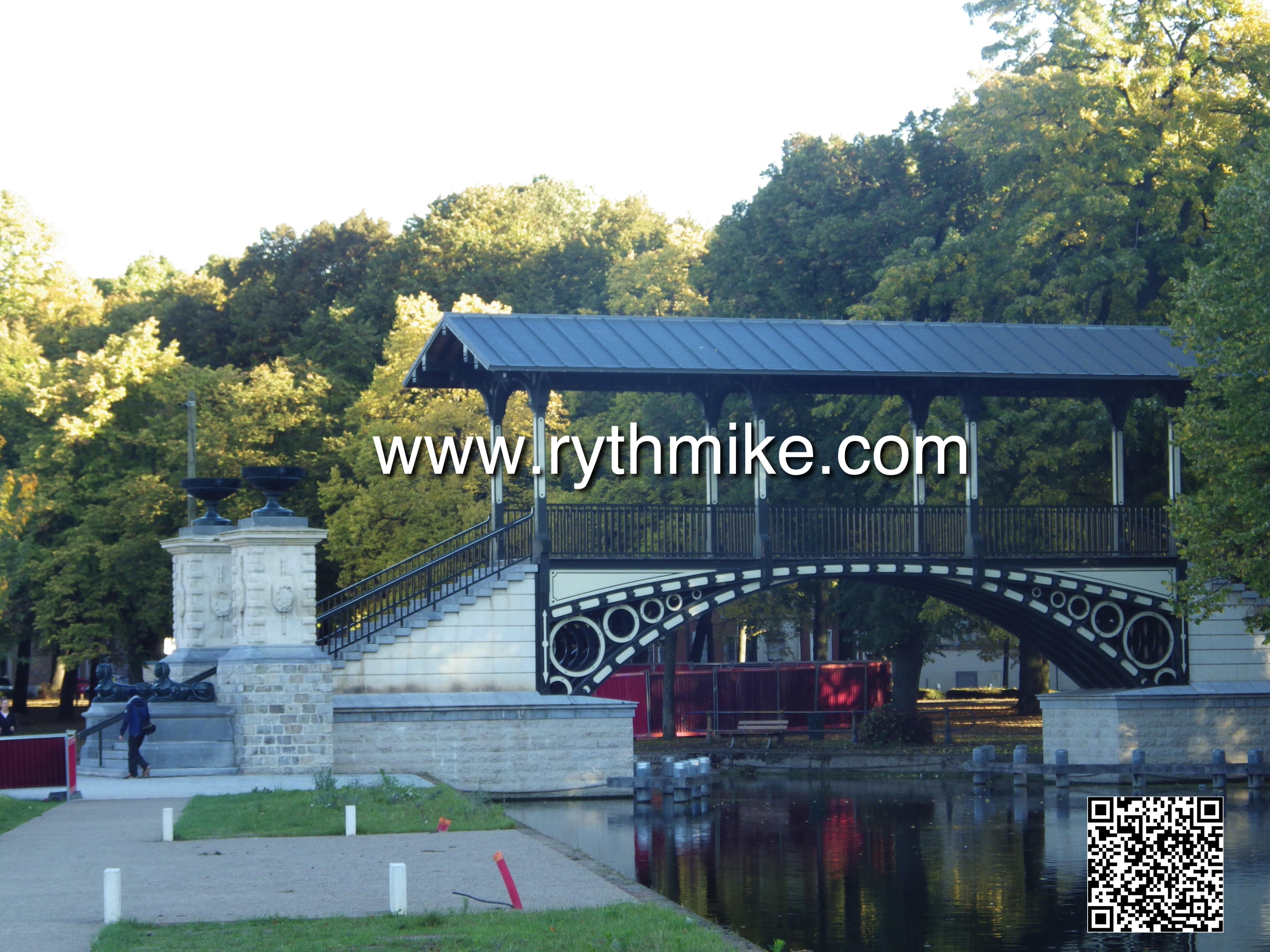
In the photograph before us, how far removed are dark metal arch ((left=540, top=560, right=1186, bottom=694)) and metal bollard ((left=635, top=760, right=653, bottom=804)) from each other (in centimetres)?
178

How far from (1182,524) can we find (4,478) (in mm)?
31584

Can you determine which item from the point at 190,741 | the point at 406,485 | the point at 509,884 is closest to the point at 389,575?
the point at 406,485

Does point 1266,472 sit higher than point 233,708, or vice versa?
point 1266,472

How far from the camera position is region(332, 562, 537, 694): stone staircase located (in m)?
28.4

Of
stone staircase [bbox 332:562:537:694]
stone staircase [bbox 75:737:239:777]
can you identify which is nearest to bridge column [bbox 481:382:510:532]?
stone staircase [bbox 332:562:537:694]

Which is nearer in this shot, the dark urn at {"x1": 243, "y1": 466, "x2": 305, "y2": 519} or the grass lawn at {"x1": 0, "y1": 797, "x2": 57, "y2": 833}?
the grass lawn at {"x1": 0, "y1": 797, "x2": 57, "y2": 833}

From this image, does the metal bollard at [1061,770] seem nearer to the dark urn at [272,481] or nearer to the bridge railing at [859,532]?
the bridge railing at [859,532]

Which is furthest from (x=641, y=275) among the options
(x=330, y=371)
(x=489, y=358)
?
(x=489, y=358)

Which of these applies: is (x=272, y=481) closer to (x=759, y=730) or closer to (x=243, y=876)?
(x=243, y=876)

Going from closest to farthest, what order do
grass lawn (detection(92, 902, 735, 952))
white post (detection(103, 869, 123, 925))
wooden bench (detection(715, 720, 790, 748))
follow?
grass lawn (detection(92, 902, 735, 952)) < white post (detection(103, 869, 123, 925)) < wooden bench (detection(715, 720, 790, 748))

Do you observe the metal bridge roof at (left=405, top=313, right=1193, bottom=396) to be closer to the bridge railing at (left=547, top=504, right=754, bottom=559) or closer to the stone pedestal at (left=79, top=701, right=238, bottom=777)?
the bridge railing at (left=547, top=504, right=754, bottom=559)

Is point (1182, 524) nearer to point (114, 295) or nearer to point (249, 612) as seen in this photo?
point (249, 612)

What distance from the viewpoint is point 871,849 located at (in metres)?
22.1

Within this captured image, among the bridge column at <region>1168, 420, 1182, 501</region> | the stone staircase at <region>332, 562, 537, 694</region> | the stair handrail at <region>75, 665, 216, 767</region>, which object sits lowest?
the stair handrail at <region>75, 665, 216, 767</region>
